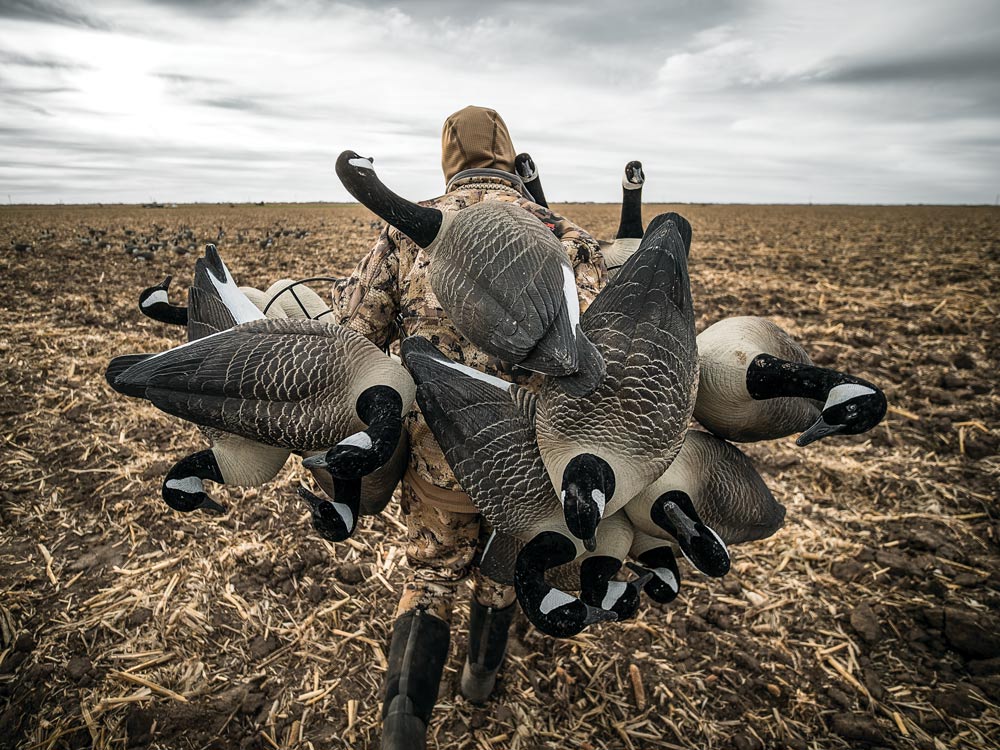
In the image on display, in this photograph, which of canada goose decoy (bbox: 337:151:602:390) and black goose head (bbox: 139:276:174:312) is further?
black goose head (bbox: 139:276:174:312)

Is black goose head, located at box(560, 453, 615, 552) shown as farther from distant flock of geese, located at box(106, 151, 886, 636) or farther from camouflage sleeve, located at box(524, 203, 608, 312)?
camouflage sleeve, located at box(524, 203, 608, 312)

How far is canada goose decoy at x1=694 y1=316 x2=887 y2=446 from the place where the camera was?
119cm

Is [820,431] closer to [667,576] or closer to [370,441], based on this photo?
[667,576]

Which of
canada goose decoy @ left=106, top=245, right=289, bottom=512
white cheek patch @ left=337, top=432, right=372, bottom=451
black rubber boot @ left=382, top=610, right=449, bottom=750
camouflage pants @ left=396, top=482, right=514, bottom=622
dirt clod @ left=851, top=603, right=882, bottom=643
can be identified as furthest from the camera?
dirt clod @ left=851, top=603, right=882, bottom=643

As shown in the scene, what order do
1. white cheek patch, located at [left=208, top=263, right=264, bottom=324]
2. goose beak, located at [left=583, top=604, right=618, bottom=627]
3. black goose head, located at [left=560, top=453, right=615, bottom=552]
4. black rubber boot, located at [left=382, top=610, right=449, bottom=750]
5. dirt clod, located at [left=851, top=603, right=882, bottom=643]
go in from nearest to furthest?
1. black goose head, located at [left=560, top=453, right=615, bottom=552]
2. goose beak, located at [left=583, top=604, right=618, bottom=627]
3. white cheek patch, located at [left=208, top=263, right=264, bottom=324]
4. black rubber boot, located at [left=382, top=610, right=449, bottom=750]
5. dirt clod, located at [left=851, top=603, right=882, bottom=643]

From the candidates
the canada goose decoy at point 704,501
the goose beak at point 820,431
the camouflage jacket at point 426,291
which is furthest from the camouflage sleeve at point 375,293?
the goose beak at point 820,431

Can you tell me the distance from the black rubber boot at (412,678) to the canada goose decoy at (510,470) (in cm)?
115

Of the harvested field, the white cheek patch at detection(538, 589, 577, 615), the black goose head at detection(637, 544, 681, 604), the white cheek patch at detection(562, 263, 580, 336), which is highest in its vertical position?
the white cheek patch at detection(562, 263, 580, 336)

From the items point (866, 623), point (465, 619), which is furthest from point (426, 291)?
point (866, 623)

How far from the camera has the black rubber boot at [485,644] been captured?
2602mm

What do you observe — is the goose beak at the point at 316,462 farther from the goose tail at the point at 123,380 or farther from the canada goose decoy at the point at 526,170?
the canada goose decoy at the point at 526,170

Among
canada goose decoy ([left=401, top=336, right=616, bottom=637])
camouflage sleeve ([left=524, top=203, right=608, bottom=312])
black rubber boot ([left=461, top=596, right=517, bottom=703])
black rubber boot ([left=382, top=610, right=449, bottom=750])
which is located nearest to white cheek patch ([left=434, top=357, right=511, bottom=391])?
canada goose decoy ([left=401, top=336, right=616, bottom=637])

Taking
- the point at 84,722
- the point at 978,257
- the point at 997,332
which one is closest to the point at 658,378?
the point at 84,722

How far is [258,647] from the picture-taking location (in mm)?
3012
